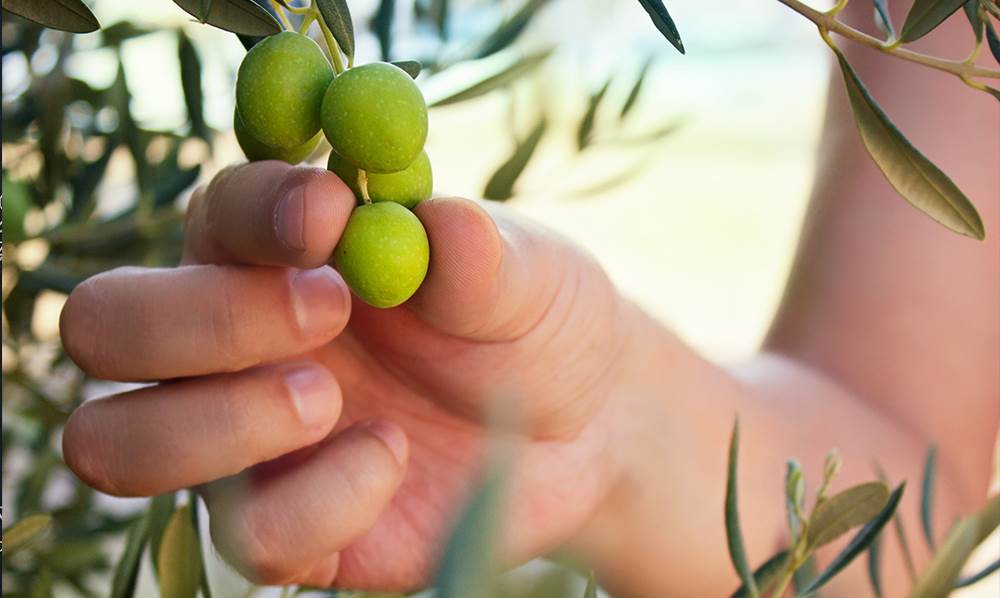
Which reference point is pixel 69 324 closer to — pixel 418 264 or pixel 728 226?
pixel 418 264

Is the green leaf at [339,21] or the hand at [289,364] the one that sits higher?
the green leaf at [339,21]

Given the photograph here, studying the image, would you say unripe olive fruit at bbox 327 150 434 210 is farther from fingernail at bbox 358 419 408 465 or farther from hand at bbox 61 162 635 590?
fingernail at bbox 358 419 408 465

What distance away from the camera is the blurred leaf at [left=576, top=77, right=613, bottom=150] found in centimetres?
72

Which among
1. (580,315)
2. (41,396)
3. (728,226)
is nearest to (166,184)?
(41,396)

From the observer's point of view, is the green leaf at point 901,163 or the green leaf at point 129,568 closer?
the green leaf at point 901,163

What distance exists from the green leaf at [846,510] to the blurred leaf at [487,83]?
25 cm

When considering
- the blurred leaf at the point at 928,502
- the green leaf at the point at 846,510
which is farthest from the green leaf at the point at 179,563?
the blurred leaf at the point at 928,502

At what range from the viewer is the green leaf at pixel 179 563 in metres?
0.42

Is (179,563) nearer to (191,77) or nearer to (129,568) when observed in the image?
(129,568)

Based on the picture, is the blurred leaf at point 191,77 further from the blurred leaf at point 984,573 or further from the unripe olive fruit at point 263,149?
the blurred leaf at point 984,573

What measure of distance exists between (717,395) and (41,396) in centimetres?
59

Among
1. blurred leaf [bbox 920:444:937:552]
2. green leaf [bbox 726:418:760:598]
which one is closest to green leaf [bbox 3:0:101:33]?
green leaf [bbox 726:418:760:598]

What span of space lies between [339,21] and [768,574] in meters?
0.30

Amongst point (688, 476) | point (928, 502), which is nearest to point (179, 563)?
point (928, 502)
